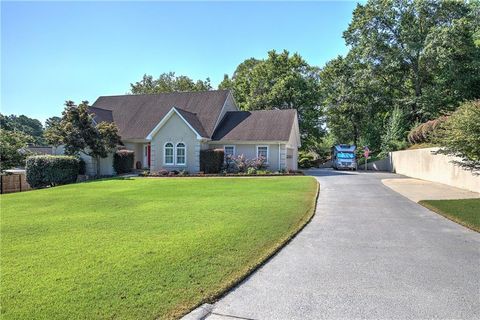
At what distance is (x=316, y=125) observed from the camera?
4269cm

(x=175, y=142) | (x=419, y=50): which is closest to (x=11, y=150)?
(x=175, y=142)

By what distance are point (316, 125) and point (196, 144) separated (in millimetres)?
18869

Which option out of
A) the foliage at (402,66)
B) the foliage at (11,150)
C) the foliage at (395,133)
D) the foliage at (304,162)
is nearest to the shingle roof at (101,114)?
the foliage at (11,150)

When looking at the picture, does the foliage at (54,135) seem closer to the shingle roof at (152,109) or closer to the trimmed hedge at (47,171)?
the trimmed hedge at (47,171)

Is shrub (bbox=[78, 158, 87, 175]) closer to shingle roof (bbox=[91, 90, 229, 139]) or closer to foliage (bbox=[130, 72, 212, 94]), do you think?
shingle roof (bbox=[91, 90, 229, 139])

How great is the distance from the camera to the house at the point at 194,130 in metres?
29.0

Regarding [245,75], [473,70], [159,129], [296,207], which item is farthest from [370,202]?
[245,75]

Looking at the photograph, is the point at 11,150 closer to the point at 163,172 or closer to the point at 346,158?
the point at 163,172

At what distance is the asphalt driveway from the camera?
4.36 metres

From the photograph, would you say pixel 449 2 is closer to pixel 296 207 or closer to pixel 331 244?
pixel 296 207

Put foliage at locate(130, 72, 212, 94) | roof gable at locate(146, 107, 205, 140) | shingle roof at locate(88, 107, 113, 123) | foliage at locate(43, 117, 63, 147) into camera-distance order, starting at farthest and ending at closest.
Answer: foliage at locate(130, 72, 212, 94) < shingle roof at locate(88, 107, 113, 123) < roof gable at locate(146, 107, 205, 140) < foliage at locate(43, 117, 63, 147)

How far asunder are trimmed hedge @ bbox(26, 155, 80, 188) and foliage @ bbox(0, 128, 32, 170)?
3.39 m

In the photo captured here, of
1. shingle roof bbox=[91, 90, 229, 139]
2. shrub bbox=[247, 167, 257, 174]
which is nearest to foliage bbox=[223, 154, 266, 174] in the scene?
shrub bbox=[247, 167, 257, 174]

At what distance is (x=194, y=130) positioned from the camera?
2833 cm
